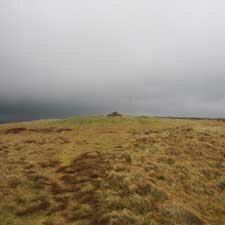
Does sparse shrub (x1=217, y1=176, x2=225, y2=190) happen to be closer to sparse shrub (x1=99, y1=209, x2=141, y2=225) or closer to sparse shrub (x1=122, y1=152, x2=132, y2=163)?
sparse shrub (x1=122, y1=152, x2=132, y2=163)

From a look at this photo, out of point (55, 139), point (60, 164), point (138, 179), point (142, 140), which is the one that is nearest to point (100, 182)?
point (138, 179)

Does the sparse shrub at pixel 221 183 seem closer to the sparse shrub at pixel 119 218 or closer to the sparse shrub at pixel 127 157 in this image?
the sparse shrub at pixel 127 157

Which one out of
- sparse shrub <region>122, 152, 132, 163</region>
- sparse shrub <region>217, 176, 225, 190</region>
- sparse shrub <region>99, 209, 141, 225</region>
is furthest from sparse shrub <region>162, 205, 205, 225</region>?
sparse shrub <region>122, 152, 132, 163</region>

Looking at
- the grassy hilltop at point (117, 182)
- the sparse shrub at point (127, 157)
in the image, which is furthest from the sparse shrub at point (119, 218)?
the sparse shrub at point (127, 157)

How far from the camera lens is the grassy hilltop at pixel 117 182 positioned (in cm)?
1755

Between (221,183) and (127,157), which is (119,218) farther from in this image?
(127,157)

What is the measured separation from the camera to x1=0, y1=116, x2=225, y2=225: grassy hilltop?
691 inches

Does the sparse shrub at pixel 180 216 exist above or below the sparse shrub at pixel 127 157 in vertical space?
below

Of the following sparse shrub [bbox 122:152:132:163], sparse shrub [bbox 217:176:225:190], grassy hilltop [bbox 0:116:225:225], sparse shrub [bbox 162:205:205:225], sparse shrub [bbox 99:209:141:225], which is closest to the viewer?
sparse shrub [bbox 99:209:141:225]

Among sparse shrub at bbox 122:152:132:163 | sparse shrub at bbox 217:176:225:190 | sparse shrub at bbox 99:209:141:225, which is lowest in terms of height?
sparse shrub at bbox 99:209:141:225

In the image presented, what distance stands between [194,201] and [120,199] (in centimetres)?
438

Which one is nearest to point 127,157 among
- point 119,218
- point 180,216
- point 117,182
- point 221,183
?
point 117,182

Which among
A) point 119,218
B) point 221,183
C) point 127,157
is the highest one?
point 127,157

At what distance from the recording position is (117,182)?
21.9 m
